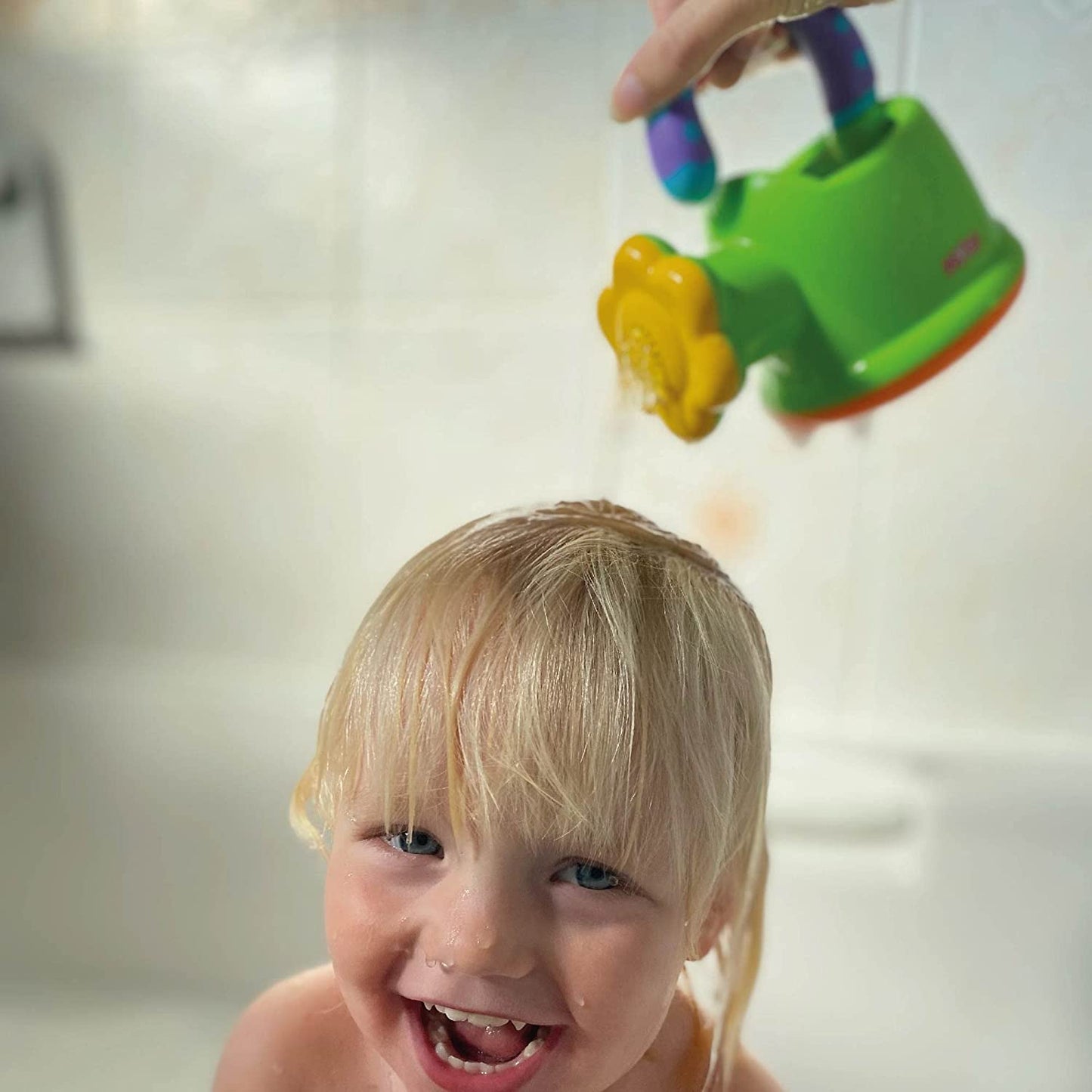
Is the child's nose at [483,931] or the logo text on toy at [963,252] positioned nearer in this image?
the child's nose at [483,931]

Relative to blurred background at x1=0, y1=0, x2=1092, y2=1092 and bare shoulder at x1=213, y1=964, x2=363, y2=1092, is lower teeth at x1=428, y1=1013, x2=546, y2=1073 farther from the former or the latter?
blurred background at x1=0, y1=0, x2=1092, y2=1092

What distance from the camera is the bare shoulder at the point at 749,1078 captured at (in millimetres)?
677

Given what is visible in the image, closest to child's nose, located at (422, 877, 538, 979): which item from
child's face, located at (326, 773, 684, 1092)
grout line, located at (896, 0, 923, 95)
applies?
child's face, located at (326, 773, 684, 1092)

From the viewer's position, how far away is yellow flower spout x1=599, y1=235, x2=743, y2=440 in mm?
585

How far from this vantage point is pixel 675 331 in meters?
0.59

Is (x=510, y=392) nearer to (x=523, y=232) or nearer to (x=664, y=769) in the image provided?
(x=523, y=232)

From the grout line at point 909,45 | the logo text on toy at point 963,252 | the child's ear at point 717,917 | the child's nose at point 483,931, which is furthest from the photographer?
the grout line at point 909,45

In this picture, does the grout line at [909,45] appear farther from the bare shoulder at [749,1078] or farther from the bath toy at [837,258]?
the bare shoulder at [749,1078]

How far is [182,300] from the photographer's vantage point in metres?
1.19

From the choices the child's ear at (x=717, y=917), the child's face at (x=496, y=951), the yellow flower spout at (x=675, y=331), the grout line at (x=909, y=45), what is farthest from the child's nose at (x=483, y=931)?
the grout line at (x=909, y=45)

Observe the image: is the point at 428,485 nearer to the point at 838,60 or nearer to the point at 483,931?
the point at 838,60

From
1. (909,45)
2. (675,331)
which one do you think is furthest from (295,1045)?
(909,45)

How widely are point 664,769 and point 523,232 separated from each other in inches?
28.1

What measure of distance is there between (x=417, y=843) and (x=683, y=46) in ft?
1.29
